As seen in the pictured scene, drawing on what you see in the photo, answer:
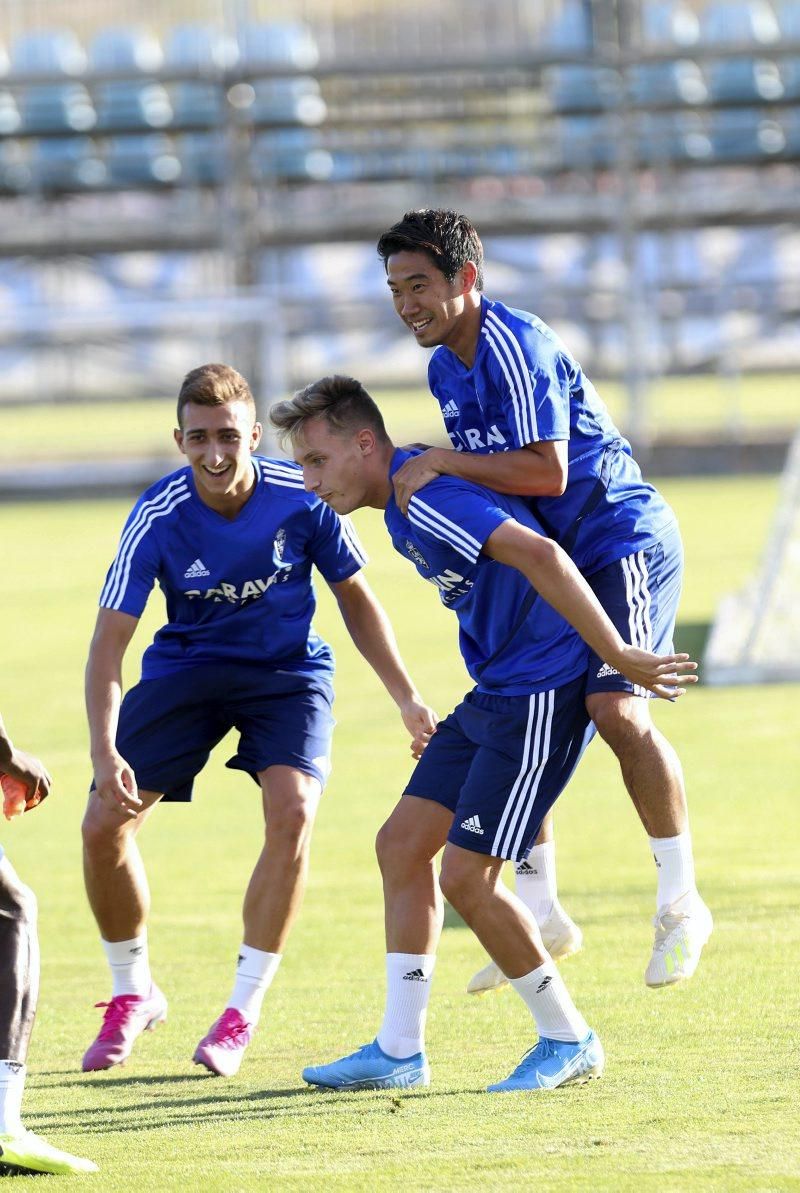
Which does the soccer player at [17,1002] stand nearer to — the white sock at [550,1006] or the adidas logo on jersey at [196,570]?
the white sock at [550,1006]

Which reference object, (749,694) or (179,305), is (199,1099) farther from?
(179,305)

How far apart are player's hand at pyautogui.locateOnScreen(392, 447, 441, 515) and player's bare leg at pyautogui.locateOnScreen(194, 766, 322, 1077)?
1142 millimetres

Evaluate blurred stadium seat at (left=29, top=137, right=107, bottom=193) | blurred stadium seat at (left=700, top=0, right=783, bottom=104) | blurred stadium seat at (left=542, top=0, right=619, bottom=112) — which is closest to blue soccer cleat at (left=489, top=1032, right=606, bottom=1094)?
blurred stadium seat at (left=700, top=0, right=783, bottom=104)

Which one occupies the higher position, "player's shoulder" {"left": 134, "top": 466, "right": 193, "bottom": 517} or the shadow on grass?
"player's shoulder" {"left": 134, "top": 466, "right": 193, "bottom": 517}

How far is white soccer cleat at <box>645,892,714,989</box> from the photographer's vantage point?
4855 mm

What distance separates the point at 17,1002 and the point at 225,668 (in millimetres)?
1665

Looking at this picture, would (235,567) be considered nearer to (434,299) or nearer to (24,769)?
(434,299)

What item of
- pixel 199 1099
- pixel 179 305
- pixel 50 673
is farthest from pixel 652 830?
pixel 179 305

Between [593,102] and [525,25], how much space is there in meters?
3.40

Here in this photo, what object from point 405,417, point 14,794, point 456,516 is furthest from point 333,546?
point 405,417

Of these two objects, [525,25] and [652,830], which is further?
[525,25]

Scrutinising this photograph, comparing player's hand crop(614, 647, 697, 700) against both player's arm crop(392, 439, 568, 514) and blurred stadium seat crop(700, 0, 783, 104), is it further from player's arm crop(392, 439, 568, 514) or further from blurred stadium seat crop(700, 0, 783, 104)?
blurred stadium seat crop(700, 0, 783, 104)

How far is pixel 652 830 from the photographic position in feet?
16.8

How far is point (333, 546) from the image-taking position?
5605 mm
